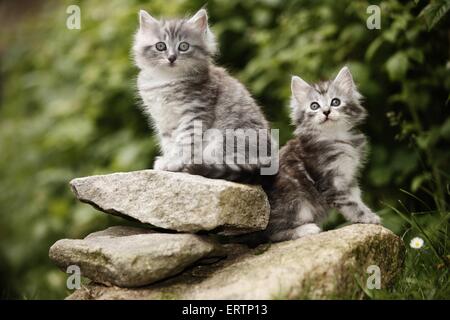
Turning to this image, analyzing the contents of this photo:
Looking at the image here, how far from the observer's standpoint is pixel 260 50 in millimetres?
6246

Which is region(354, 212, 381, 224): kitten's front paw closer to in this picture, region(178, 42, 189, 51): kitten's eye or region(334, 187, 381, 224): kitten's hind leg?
region(334, 187, 381, 224): kitten's hind leg

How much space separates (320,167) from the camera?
3.89 m

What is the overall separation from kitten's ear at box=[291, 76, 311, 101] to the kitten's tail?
646mm

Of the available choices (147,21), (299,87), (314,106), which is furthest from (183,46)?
(314,106)

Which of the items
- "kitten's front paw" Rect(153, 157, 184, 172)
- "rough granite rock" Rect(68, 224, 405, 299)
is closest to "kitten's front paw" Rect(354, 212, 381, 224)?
"rough granite rock" Rect(68, 224, 405, 299)

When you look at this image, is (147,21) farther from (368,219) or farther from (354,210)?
(368,219)

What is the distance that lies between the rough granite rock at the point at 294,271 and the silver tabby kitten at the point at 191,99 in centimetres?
58

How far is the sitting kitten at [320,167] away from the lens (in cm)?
383

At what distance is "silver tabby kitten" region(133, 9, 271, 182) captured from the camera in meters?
3.81

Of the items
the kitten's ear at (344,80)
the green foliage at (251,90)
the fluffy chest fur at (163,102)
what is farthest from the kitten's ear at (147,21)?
the kitten's ear at (344,80)

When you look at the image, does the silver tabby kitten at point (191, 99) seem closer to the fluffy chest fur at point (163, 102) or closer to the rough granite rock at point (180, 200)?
the fluffy chest fur at point (163, 102)

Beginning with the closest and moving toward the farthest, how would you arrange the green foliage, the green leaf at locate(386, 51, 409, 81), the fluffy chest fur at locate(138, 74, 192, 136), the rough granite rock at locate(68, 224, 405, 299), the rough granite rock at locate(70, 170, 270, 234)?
the rough granite rock at locate(68, 224, 405, 299), the rough granite rock at locate(70, 170, 270, 234), the fluffy chest fur at locate(138, 74, 192, 136), the green leaf at locate(386, 51, 409, 81), the green foliage
